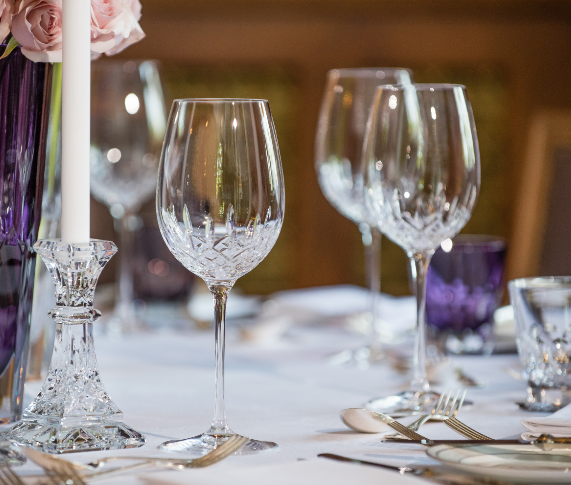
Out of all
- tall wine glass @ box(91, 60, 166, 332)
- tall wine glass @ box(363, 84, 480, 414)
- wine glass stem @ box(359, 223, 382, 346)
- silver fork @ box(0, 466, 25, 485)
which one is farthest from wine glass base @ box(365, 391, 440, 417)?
tall wine glass @ box(91, 60, 166, 332)

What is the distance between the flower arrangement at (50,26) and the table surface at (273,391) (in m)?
0.31

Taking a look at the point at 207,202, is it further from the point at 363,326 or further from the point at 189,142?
the point at 363,326

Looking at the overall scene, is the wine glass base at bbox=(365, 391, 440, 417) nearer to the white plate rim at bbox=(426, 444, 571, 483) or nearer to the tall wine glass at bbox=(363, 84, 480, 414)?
the tall wine glass at bbox=(363, 84, 480, 414)

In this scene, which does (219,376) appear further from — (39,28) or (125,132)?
(125,132)

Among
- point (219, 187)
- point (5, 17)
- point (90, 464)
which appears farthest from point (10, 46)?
point (90, 464)

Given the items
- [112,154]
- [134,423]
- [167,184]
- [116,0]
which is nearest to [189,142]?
[167,184]

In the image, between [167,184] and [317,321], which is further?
[317,321]

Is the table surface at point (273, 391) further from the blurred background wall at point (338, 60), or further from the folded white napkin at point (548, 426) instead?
the blurred background wall at point (338, 60)

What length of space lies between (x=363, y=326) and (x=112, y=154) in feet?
1.40

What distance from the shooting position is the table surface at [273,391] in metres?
0.65

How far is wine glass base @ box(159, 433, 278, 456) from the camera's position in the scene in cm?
63

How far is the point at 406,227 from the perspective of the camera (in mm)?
827

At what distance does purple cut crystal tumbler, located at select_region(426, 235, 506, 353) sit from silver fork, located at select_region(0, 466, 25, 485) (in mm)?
635

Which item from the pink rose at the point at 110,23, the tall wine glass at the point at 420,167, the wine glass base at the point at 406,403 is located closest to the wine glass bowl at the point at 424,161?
the tall wine glass at the point at 420,167
